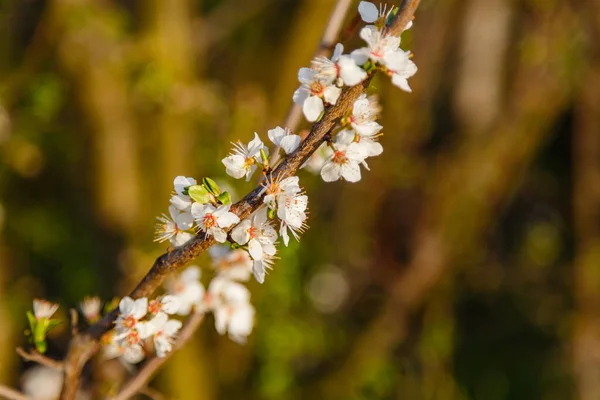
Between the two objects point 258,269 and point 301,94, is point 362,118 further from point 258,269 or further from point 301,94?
point 258,269

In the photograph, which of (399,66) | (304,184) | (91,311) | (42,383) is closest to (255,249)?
(399,66)

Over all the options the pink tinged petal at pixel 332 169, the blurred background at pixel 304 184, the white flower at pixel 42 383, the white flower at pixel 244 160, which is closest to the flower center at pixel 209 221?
the white flower at pixel 244 160

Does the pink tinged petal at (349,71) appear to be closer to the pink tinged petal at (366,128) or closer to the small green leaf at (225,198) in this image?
the pink tinged petal at (366,128)

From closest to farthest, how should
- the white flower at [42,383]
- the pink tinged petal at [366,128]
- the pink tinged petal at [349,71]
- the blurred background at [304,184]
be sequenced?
1. the pink tinged petal at [349,71]
2. the pink tinged petal at [366,128]
3. the white flower at [42,383]
4. the blurred background at [304,184]

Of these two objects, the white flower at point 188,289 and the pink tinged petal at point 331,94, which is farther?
the white flower at point 188,289

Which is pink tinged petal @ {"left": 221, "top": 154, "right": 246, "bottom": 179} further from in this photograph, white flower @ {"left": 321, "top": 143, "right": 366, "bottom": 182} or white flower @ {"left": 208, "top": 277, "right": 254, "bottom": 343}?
white flower @ {"left": 208, "top": 277, "right": 254, "bottom": 343}

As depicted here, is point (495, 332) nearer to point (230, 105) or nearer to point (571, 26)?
point (571, 26)

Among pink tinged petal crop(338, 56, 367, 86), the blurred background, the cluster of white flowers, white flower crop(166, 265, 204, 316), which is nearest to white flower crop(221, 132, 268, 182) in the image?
the cluster of white flowers
